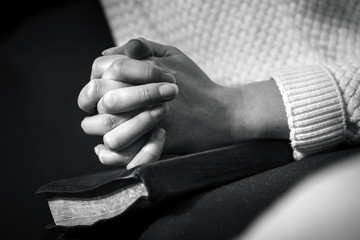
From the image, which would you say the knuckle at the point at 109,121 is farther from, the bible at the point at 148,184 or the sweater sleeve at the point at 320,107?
the sweater sleeve at the point at 320,107

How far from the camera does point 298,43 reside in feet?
2.21

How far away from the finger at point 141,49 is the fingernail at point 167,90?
69mm

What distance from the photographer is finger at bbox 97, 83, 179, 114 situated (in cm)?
40

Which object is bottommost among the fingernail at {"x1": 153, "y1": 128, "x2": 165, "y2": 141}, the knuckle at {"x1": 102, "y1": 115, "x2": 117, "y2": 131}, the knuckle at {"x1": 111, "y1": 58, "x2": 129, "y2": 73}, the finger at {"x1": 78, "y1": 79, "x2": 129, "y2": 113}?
the fingernail at {"x1": 153, "y1": 128, "x2": 165, "y2": 141}

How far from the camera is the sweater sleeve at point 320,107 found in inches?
18.9

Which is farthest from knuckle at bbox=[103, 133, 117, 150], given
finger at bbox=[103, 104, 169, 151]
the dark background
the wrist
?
the dark background

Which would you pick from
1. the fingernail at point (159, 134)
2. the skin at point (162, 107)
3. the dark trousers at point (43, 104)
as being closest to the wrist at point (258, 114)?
the skin at point (162, 107)

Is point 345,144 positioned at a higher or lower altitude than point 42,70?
lower

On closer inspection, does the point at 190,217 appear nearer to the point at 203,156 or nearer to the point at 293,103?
the point at 203,156

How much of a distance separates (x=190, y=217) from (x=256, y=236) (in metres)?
0.06

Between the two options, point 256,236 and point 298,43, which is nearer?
point 256,236

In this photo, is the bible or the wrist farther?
the wrist

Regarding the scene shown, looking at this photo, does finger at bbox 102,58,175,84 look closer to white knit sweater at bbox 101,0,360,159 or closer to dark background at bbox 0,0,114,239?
white knit sweater at bbox 101,0,360,159

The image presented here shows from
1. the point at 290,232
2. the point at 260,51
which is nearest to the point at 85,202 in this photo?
the point at 290,232
